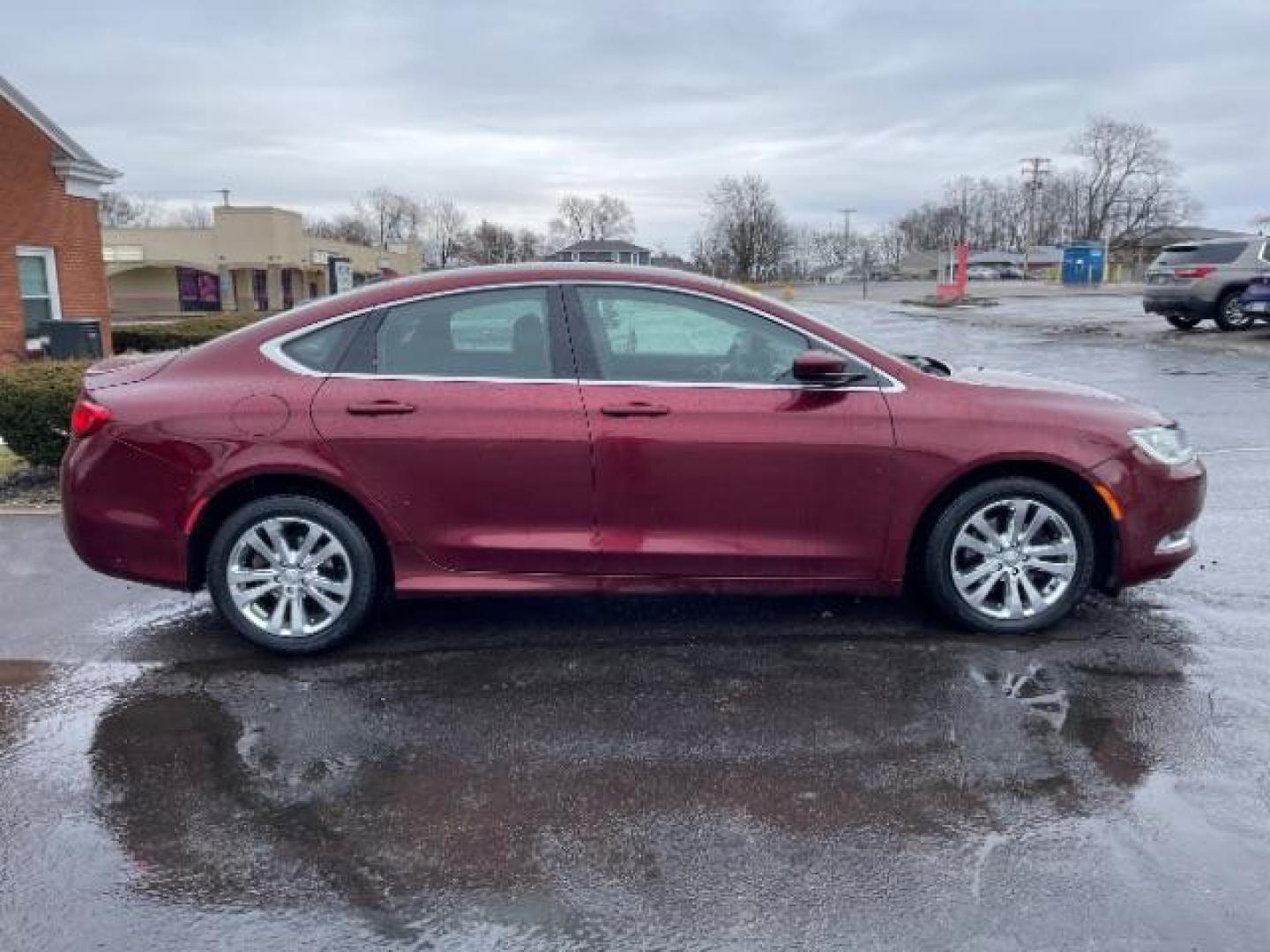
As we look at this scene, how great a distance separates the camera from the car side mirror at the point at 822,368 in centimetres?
439

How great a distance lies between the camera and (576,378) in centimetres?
448

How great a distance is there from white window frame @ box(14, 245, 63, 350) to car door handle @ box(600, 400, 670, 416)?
17.1 meters

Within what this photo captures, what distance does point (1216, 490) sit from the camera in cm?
751

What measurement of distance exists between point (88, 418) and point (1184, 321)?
2252cm

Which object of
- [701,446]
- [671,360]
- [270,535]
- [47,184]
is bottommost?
[270,535]

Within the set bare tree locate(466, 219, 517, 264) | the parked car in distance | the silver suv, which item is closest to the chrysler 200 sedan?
the parked car in distance

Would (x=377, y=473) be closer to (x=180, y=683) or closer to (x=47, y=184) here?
(x=180, y=683)

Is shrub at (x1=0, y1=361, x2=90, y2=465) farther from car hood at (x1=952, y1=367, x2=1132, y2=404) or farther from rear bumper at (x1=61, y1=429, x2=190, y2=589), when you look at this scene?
car hood at (x1=952, y1=367, x2=1132, y2=404)

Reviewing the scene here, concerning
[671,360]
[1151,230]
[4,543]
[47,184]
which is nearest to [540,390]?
[671,360]

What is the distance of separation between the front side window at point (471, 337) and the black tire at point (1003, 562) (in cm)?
187

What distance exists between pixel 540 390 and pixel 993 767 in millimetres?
2300

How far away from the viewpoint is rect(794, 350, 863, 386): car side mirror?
14.4 feet

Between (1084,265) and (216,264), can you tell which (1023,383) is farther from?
(1084,265)

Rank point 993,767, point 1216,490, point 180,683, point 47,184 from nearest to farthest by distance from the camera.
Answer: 1. point 993,767
2. point 180,683
3. point 1216,490
4. point 47,184
